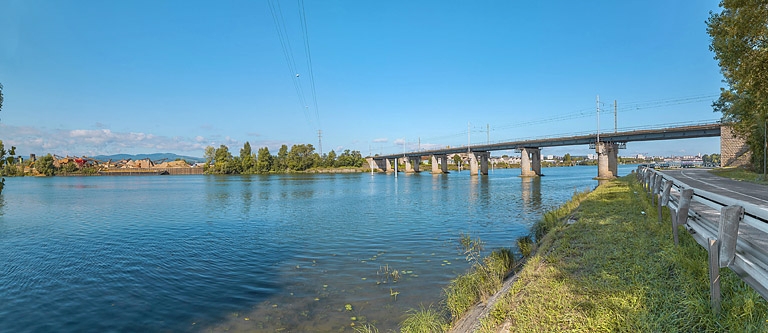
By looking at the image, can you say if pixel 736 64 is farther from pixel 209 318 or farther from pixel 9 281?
pixel 9 281

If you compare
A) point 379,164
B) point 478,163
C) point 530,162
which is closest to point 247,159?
point 379,164

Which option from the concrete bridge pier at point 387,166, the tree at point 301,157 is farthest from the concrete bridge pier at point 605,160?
the tree at point 301,157

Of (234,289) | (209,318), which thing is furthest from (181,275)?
(209,318)

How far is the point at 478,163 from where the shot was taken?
127312 mm

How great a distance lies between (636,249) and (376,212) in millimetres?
22924

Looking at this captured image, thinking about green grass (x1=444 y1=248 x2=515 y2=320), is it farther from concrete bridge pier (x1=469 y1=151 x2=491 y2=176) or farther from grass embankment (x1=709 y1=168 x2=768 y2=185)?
concrete bridge pier (x1=469 y1=151 x2=491 y2=176)

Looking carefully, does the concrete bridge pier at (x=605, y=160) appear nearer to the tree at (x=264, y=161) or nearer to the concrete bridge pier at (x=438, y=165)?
the concrete bridge pier at (x=438, y=165)

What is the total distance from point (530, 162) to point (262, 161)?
120899 millimetres

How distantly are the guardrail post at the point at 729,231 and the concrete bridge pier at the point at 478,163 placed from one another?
113 m

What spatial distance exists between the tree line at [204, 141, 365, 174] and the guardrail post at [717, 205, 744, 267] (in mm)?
179213

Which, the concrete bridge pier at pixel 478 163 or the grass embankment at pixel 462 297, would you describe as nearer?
the grass embankment at pixel 462 297

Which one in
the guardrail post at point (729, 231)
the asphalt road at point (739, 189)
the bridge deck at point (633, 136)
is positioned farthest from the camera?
the bridge deck at point (633, 136)

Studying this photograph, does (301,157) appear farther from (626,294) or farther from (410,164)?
(626,294)

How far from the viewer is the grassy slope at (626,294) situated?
4.82 meters
